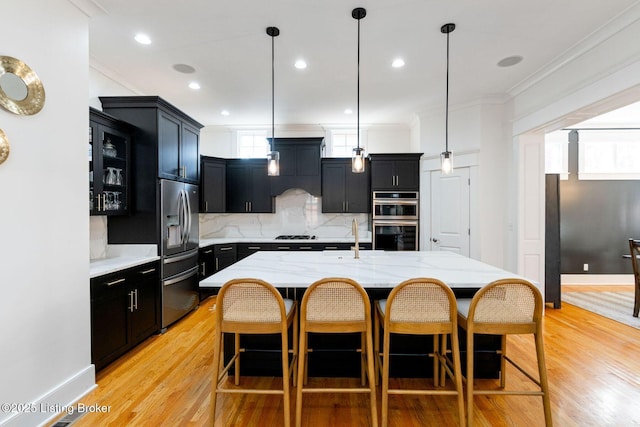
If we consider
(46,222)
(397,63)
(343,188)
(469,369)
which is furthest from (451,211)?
(46,222)

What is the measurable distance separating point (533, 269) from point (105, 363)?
498 centimetres

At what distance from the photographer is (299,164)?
5125 millimetres

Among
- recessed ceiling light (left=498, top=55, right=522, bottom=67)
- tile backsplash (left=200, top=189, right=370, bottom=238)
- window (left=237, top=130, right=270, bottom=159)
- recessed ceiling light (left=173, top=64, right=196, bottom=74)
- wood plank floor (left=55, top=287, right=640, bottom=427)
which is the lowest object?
wood plank floor (left=55, top=287, right=640, bottom=427)

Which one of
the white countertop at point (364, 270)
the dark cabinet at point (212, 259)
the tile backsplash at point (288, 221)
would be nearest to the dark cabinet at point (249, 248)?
the dark cabinet at point (212, 259)

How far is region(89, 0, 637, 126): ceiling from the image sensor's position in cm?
241

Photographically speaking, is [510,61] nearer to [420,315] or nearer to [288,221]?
[420,315]

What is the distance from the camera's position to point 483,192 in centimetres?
430

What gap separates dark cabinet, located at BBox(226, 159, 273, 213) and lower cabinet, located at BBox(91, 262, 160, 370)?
2.21 m

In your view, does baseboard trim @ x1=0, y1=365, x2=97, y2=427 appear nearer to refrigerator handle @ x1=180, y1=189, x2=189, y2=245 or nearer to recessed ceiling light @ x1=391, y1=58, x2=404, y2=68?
refrigerator handle @ x1=180, y1=189, x2=189, y2=245

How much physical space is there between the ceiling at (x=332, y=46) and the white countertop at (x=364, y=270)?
2108 millimetres

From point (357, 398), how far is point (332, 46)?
312 centimetres

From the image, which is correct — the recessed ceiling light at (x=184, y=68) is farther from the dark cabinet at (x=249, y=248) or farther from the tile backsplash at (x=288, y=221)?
the dark cabinet at (x=249, y=248)

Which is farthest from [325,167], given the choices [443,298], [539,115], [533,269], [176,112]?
[443,298]

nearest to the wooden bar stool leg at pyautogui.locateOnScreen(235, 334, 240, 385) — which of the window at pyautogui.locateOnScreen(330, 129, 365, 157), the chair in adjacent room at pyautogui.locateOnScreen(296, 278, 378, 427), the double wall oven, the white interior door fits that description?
the chair in adjacent room at pyautogui.locateOnScreen(296, 278, 378, 427)
